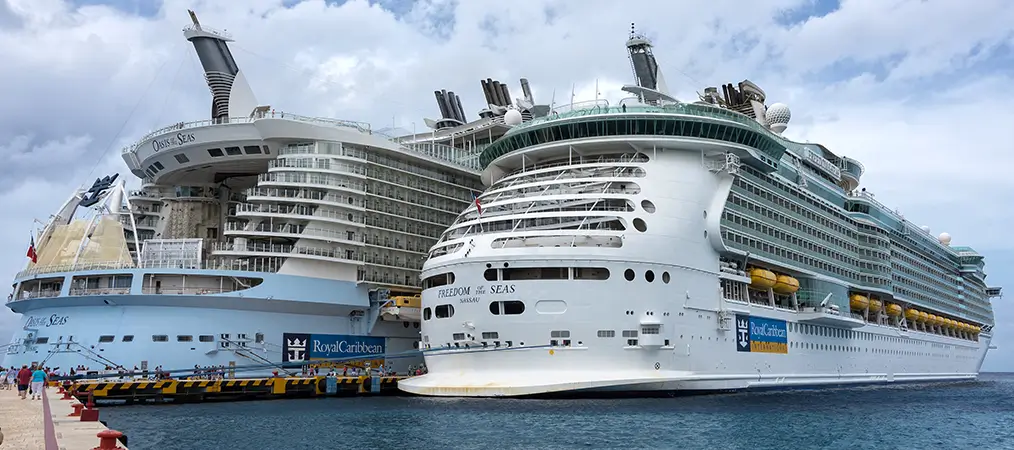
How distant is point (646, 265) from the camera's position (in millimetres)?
32938

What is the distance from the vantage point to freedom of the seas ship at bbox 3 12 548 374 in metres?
39.1

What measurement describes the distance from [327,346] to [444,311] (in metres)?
Result: 11.3

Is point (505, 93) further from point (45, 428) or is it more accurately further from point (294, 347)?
point (45, 428)

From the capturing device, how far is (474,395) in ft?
105

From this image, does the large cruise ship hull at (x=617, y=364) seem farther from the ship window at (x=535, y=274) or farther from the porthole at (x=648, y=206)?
the porthole at (x=648, y=206)

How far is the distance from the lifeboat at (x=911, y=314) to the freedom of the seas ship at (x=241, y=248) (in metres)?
31.1

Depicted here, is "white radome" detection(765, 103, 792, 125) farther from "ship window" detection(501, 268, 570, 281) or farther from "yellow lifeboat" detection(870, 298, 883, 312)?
"ship window" detection(501, 268, 570, 281)

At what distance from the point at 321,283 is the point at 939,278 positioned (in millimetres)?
52883

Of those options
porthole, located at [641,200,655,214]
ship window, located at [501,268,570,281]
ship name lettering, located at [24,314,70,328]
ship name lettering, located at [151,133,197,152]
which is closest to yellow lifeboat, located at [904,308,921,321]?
porthole, located at [641,200,655,214]

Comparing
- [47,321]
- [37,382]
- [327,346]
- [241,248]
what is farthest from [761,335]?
[47,321]

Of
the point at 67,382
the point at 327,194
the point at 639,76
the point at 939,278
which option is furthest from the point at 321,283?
the point at 939,278

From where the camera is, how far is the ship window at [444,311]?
34037mm

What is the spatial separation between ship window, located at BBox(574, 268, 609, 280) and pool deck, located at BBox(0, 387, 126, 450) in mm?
17496

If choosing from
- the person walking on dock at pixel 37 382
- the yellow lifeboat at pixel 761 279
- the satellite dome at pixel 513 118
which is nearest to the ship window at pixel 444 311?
the person walking on dock at pixel 37 382
